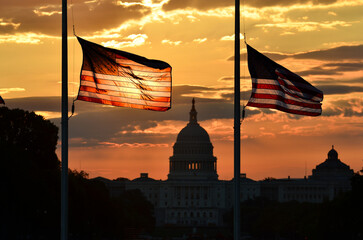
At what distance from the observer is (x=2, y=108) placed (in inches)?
5610

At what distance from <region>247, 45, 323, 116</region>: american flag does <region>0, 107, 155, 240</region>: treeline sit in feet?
190

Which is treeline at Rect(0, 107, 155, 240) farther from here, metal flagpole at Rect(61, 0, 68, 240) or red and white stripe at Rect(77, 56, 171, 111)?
metal flagpole at Rect(61, 0, 68, 240)

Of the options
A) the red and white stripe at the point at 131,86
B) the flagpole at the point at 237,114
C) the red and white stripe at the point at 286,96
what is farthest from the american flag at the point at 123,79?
the red and white stripe at the point at 286,96

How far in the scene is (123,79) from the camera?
201ft

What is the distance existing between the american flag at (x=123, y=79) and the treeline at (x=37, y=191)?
2278 inches

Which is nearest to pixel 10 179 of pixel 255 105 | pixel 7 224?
pixel 7 224

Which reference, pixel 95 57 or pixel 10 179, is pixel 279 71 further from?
pixel 10 179

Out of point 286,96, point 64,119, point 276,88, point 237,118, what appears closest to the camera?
point 64,119

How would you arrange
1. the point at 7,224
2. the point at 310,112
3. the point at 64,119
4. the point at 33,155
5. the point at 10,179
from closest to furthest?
the point at 64,119
the point at 310,112
the point at 10,179
the point at 7,224
the point at 33,155

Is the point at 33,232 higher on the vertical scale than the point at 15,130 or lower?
lower

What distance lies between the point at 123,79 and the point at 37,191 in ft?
212

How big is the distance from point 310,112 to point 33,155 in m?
80.8

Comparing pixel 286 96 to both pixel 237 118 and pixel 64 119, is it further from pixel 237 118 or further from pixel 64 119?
pixel 64 119

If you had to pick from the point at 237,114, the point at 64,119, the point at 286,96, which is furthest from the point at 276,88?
the point at 64,119
